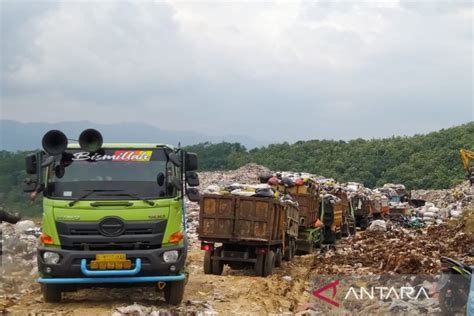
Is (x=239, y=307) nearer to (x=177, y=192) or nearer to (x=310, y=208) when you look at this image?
(x=177, y=192)

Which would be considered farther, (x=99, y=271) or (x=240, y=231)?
(x=240, y=231)

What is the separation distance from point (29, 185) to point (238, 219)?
4.65 metres

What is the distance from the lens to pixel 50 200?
8188mm

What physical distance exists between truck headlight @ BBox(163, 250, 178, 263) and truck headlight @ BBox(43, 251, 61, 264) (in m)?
1.27

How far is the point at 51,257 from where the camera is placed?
7.99 meters

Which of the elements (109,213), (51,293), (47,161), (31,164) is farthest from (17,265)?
(109,213)

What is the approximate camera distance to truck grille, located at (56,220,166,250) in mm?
7969

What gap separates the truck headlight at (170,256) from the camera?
8.10 metres

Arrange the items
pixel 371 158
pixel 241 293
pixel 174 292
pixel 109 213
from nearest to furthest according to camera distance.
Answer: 1. pixel 109 213
2. pixel 174 292
3. pixel 241 293
4. pixel 371 158

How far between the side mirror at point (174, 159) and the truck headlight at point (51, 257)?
187 cm

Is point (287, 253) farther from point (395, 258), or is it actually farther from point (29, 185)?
point (29, 185)

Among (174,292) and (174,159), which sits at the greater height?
(174,159)

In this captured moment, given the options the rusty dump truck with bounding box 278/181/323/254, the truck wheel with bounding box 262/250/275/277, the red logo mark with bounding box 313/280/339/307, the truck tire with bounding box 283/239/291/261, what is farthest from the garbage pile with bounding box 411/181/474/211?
A: the red logo mark with bounding box 313/280/339/307

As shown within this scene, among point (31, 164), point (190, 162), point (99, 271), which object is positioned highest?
point (190, 162)
